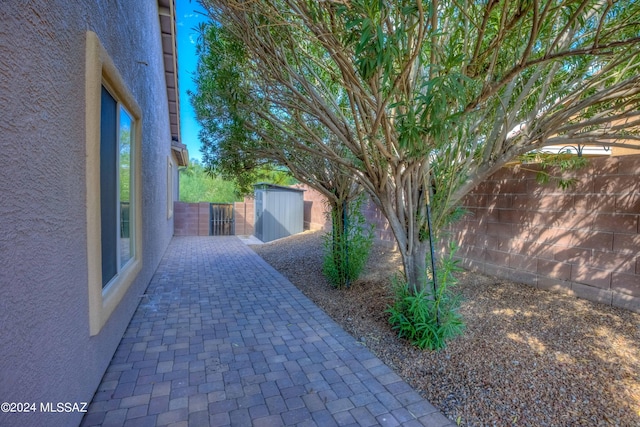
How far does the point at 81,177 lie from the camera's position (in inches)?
87.2

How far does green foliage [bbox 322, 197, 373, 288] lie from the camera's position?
5.49 meters

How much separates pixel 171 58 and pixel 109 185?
7.22 metres

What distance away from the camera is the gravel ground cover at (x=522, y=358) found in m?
2.38

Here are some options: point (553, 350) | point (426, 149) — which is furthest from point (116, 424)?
point (553, 350)

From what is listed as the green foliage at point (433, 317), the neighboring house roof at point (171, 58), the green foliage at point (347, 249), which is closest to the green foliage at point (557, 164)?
Result: the green foliage at point (433, 317)

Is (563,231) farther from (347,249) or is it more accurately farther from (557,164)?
(347,249)

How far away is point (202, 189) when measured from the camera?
2459 centimetres

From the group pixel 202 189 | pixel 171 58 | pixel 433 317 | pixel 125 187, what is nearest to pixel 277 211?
pixel 171 58

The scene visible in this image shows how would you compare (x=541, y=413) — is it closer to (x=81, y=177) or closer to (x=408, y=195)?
(x=408, y=195)

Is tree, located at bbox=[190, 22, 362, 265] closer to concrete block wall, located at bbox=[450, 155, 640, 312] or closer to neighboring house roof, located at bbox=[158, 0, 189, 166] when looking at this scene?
concrete block wall, located at bbox=[450, 155, 640, 312]

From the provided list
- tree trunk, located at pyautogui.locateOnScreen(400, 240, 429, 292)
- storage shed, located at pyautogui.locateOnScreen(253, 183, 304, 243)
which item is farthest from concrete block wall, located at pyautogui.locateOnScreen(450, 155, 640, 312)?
storage shed, located at pyautogui.locateOnScreen(253, 183, 304, 243)

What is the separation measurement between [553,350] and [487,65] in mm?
2785

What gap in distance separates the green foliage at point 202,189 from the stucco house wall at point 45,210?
63.2 ft

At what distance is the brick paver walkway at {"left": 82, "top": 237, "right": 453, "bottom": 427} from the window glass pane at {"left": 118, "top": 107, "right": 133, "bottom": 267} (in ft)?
3.10
